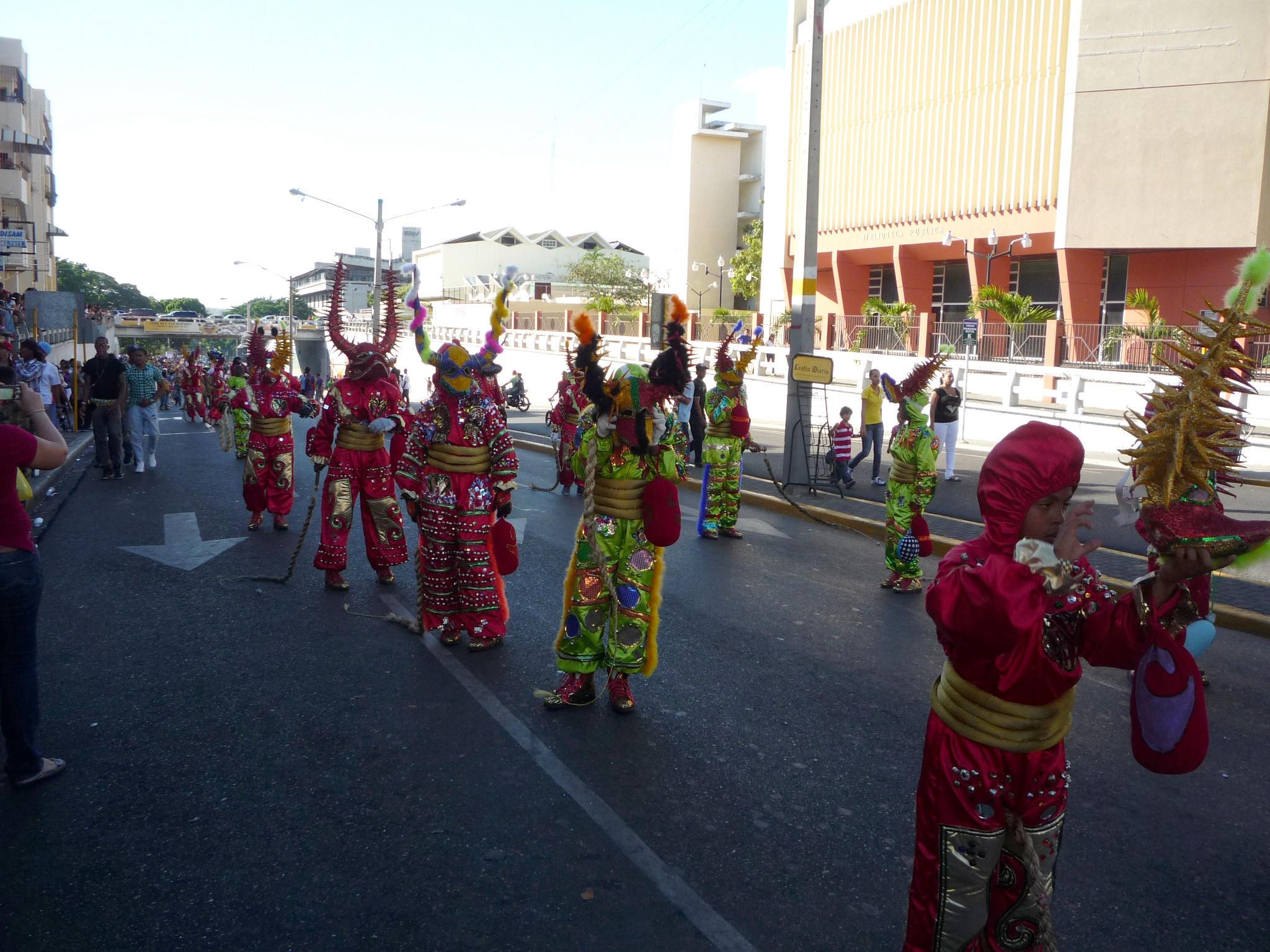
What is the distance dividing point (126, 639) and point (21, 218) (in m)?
48.2

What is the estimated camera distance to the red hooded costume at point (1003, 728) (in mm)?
2477

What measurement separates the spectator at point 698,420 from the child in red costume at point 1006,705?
37.6ft

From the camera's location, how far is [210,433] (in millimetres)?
22734

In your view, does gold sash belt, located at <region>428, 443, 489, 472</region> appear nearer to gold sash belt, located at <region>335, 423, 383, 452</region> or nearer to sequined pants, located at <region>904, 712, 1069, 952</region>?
gold sash belt, located at <region>335, 423, 383, 452</region>

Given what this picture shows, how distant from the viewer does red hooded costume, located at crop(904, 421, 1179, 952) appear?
2.48 metres

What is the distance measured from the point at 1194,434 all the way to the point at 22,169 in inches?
2138

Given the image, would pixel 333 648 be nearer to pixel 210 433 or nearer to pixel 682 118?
pixel 210 433

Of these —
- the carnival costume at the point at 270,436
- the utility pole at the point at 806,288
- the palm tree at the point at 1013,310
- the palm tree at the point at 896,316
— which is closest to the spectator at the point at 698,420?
the utility pole at the point at 806,288

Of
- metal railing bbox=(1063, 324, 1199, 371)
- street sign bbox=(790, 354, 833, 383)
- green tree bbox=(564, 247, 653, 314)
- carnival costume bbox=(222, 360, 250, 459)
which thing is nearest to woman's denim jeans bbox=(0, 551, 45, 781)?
carnival costume bbox=(222, 360, 250, 459)

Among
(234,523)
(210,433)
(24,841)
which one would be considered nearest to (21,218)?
(210,433)

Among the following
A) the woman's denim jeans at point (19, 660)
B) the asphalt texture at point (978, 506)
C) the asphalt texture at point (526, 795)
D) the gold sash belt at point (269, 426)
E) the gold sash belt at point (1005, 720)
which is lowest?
the asphalt texture at point (526, 795)

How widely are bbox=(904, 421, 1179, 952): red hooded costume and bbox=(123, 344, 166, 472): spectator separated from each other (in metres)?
14.5

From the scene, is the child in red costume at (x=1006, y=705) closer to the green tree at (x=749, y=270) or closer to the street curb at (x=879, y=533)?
the street curb at (x=879, y=533)

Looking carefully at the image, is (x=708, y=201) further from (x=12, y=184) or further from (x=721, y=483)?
(x=721, y=483)
